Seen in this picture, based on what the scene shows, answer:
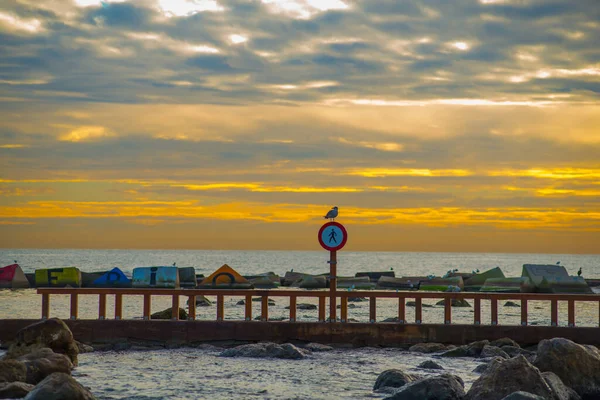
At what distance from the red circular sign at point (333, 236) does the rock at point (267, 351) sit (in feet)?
9.61

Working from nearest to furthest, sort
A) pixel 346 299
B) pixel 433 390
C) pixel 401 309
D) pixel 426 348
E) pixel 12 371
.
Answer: pixel 433 390
pixel 12 371
pixel 426 348
pixel 401 309
pixel 346 299

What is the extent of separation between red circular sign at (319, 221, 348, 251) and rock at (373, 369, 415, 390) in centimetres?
501

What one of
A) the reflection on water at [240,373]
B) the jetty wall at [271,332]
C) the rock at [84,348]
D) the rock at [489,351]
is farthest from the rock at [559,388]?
the rock at [84,348]

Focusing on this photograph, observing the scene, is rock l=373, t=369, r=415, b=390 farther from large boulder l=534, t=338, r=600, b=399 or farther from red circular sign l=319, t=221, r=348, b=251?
red circular sign l=319, t=221, r=348, b=251

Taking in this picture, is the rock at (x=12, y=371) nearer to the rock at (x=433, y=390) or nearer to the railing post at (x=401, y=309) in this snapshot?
the rock at (x=433, y=390)

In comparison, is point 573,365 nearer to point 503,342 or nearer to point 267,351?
point 503,342

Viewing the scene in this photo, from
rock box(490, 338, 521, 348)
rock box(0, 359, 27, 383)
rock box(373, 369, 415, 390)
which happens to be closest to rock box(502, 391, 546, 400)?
rock box(373, 369, 415, 390)

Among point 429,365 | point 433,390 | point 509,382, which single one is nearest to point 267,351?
point 429,365

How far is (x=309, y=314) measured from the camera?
39625 mm

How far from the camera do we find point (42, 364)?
51.2ft

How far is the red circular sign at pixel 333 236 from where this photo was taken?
66.7 feet

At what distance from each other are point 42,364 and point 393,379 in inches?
295

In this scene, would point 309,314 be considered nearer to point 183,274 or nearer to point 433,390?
point 433,390

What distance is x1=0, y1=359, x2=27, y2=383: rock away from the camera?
578 inches
